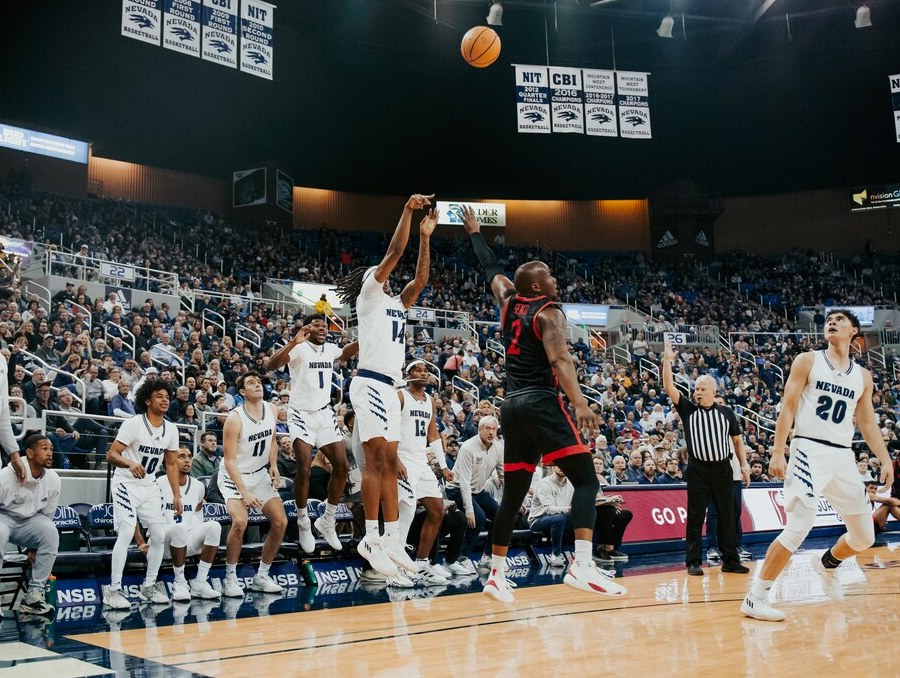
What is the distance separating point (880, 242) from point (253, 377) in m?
35.2

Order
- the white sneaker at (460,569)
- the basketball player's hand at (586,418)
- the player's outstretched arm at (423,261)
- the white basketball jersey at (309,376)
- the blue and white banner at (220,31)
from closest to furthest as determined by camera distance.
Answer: the basketball player's hand at (586,418) < the player's outstretched arm at (423,261) < the white basketball jersey at (309,376) < the white sneaker at (460,569) < the blue and white banner at (220,31)

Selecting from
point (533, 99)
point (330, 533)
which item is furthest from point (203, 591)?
point (533, 99)

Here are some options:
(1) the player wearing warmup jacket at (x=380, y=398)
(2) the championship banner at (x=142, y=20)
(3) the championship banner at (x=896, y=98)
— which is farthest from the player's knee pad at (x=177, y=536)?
(3) the championship banner at (x=896, y=98)

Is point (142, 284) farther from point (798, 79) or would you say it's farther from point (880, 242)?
point (880, 242)

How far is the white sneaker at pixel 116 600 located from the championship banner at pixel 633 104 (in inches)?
731

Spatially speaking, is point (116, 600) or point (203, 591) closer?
point (116, 600)

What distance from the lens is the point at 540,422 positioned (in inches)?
219

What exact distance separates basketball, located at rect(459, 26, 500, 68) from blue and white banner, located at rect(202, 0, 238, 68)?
23.3ft

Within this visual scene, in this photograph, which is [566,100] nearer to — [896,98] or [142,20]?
[896,98]

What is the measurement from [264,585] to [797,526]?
4675 mm

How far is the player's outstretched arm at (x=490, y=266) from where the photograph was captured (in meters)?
6.18

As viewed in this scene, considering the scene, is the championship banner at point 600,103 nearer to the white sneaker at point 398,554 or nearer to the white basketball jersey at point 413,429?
the white basketball jersey at point 413,429

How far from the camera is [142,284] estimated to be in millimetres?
22016

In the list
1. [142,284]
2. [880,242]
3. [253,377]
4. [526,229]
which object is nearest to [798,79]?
[880,242]
